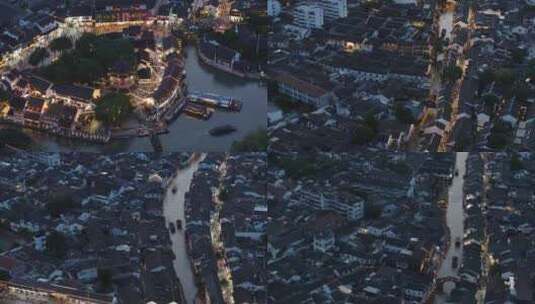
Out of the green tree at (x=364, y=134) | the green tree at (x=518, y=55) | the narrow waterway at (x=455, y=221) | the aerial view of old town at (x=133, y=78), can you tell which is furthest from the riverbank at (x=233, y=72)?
the green tree at (x=518, y=55)

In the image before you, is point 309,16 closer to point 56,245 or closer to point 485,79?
point 485,79

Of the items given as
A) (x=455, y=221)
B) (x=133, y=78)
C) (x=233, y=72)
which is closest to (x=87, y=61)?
(x=133, y=78)

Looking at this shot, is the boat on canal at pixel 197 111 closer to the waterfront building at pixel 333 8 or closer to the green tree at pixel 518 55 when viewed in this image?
the waterfront building at pixel 333 8

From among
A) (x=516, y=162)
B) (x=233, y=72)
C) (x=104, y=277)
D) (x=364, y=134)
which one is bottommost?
(x=104, y=277)

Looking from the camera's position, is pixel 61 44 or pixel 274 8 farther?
pixel 274 8

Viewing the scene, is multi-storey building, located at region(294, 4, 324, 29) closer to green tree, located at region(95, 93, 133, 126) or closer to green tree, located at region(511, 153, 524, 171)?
green tree, located at region(95, 93, 133, 126)
